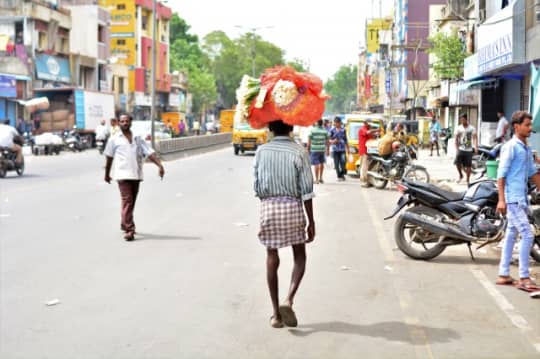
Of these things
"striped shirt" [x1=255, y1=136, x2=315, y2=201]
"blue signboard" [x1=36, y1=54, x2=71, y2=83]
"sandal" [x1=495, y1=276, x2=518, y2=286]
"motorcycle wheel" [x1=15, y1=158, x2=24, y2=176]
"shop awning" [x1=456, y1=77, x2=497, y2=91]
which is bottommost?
"sandal" [x1=495, y1=276, x2=518, y2=286]

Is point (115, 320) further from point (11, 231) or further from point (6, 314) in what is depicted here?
point (11, 231)

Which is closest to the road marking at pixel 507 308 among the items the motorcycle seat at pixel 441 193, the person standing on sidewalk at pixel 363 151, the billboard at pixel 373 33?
the motorcycle seat at pixel 441 193

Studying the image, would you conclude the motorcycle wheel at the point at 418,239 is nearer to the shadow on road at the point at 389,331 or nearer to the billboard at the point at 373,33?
the shadow on road at the point at 389,331

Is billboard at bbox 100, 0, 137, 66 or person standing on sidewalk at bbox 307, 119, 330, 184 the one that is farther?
billboard at bbox 100, 0, 137, 66

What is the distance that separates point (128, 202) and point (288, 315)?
540cm

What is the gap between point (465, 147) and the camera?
22.2 metres

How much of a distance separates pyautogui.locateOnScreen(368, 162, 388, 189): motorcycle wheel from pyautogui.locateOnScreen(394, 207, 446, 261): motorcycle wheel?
1073 cm

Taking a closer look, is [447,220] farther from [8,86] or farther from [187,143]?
[8,86]

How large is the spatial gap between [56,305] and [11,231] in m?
5.05

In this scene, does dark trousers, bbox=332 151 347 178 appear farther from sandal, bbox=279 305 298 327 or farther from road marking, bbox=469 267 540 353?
sandal, bbox=279 305 298 327

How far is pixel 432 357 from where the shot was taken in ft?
17.9

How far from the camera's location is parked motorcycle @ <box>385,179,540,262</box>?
9492mm

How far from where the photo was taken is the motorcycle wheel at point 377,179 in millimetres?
20672

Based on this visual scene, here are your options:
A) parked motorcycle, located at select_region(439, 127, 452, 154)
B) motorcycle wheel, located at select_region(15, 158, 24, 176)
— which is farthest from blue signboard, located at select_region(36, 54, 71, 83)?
motorcycle wheel, located at select_region(15, 158, 24, 176)
